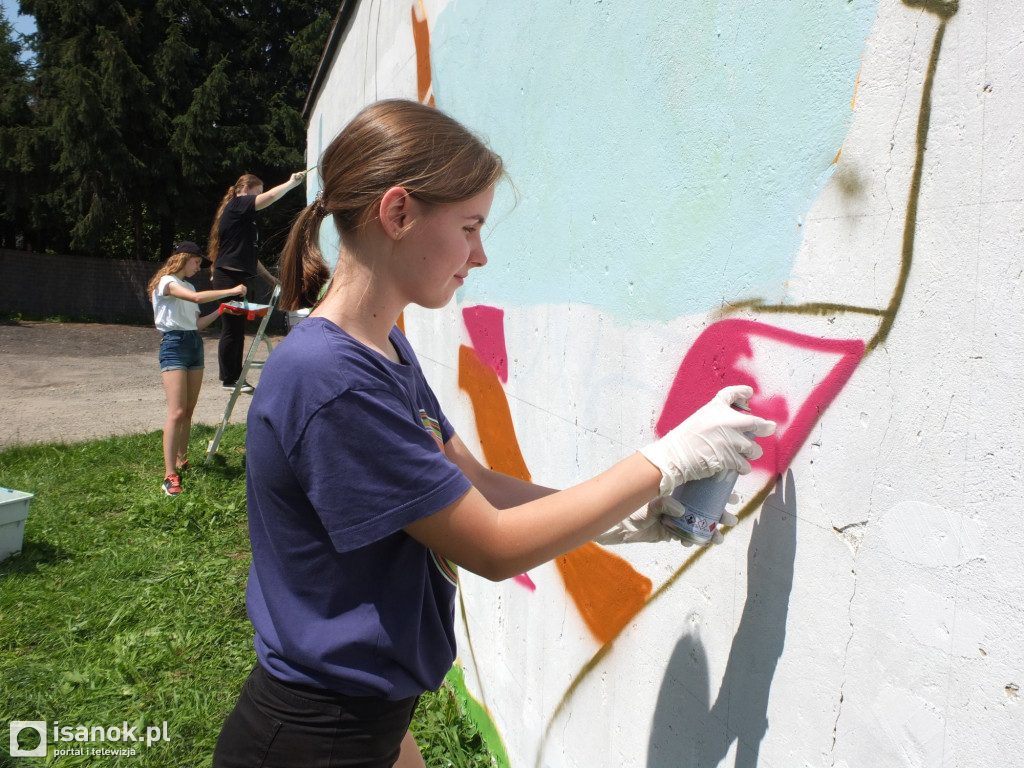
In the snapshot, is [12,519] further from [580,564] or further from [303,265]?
[580,564]

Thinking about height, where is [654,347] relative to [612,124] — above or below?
below

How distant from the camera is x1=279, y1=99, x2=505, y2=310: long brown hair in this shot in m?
1.20

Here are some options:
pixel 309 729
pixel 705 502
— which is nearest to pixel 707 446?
pixel 705 502

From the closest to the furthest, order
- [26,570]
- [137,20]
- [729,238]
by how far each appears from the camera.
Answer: [729,238] → [26,570] → [137,20]

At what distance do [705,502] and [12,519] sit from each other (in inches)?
158

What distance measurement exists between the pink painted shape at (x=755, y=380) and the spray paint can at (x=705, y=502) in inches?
2.1

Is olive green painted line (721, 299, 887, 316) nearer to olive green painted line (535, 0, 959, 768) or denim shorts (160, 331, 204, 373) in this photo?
olive green painted line (535, 0, 959, 768)

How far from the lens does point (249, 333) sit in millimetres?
Answer: 18016

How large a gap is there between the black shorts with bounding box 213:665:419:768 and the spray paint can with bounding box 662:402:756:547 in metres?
0.60

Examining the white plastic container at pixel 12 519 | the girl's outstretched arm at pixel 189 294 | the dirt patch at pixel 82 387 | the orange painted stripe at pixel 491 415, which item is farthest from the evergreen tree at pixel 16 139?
the orange painted stripe at pixel 491 415

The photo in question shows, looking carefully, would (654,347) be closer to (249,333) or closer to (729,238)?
(729,238)

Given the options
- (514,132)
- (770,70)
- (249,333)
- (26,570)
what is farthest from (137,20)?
(770,70)

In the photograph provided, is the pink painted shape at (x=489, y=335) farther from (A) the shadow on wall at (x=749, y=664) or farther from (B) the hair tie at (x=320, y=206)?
(A) the shadow on wall at (x=749, y=664)

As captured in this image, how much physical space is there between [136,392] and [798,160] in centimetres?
955
